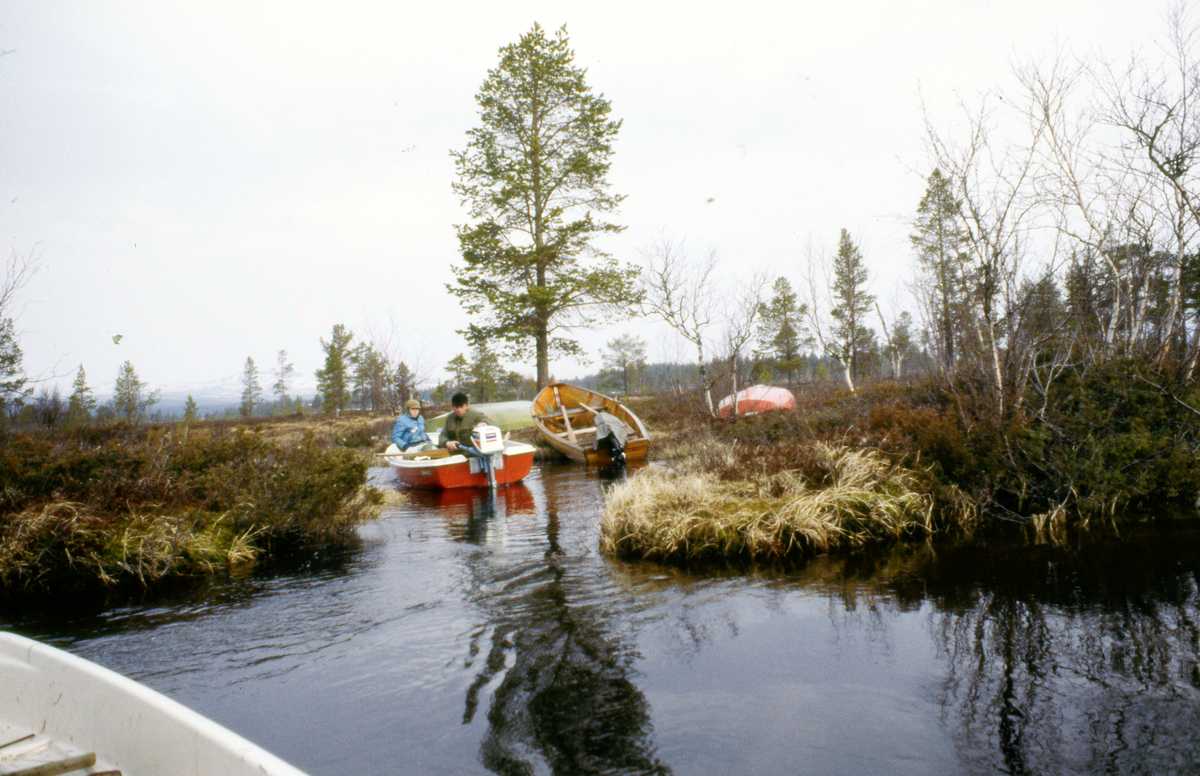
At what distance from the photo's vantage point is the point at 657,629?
538cm

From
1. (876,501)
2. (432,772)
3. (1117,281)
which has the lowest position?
(432,772)

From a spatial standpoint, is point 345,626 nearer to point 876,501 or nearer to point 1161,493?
point 876,501

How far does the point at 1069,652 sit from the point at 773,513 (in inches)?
131

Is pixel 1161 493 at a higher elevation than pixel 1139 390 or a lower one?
lower

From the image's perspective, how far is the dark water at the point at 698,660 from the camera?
3578 millimetres

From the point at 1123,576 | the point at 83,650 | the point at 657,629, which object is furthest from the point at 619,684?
the point at 1123,576

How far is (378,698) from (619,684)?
1614mm

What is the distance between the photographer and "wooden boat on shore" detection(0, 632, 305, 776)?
2145 millimetres

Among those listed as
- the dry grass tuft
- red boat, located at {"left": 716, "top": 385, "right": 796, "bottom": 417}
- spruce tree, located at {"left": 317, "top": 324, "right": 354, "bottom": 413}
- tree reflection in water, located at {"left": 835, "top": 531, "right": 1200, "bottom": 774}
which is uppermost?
spruce tree, located at {"left": 317, "top": 324, "right": 354, "bottom": 413}

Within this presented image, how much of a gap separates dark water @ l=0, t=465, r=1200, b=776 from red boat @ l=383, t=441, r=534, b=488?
5.14 metres

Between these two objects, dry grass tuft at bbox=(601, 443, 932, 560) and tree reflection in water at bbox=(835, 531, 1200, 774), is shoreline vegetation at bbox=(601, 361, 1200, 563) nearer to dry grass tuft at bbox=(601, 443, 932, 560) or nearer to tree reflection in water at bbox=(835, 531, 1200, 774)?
dry grass tuft at bbox=(601, 443, 932, 560)

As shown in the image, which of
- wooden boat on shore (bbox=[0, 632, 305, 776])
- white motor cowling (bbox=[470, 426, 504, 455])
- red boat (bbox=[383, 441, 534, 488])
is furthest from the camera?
red boat (bbox=[383, 441, 534, 488])

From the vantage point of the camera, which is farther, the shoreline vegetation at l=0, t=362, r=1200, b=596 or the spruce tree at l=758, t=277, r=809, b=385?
the spruce tree at l=758, t=277, r=809, b=385

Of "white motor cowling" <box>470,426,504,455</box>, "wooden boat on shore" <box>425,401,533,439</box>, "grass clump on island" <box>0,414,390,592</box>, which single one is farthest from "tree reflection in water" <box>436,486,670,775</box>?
"wooden boat on shore" <box>425,401,533,439</box>
